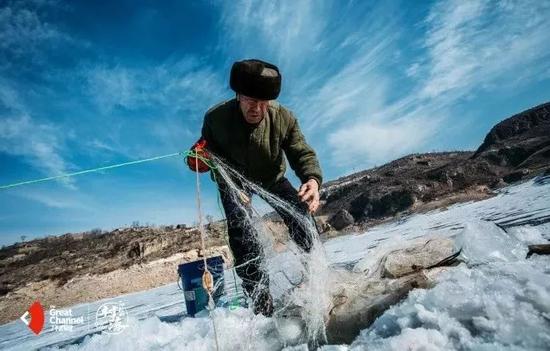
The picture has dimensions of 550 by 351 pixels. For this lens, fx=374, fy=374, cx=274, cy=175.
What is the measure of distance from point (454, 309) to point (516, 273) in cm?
35

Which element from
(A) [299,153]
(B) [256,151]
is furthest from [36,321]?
(A) [299,153]

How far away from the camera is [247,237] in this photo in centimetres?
306

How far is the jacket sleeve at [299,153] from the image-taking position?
10.7ft

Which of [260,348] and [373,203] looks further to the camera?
[373,203]

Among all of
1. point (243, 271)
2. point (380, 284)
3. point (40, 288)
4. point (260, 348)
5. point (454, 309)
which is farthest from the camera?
point (40, 288)

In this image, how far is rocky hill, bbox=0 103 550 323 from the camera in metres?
13.0

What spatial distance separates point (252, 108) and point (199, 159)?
1.88ft

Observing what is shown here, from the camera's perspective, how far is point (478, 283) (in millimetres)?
1715

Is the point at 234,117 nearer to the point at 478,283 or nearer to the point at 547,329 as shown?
the point at 478,283

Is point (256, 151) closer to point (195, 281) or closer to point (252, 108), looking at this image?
point (252, 108)

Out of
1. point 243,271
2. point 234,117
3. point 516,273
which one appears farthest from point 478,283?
point 234,117

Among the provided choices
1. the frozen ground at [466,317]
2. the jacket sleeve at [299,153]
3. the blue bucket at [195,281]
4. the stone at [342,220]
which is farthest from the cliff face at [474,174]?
the blue bucket at [195,281]

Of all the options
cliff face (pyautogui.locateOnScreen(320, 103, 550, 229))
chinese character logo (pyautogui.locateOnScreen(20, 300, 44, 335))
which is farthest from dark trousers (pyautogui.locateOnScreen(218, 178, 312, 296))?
cliff face (pyautogui.locateOnScreen(320, 103, 550, 229))

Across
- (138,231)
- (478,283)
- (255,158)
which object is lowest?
(478,283)
